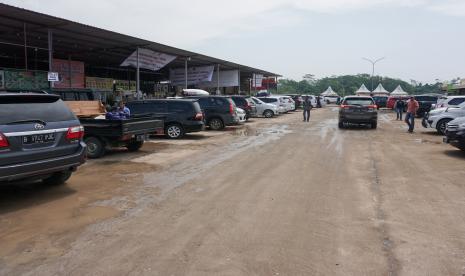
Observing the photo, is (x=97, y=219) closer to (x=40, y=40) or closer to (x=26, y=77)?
(x=40, y=40)

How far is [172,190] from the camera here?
7.53m

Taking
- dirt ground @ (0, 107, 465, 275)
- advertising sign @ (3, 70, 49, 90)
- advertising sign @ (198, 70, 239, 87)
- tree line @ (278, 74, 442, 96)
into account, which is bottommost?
dirt ground @ (0, 107, 465, 275)

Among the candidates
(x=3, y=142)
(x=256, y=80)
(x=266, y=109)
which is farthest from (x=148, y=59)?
(x=256, y=80)

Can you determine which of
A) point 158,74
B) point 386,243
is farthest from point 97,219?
point 158,74

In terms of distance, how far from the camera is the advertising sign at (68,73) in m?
29.8

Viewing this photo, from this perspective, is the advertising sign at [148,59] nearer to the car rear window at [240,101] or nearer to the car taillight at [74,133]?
the car rear window at [240,101]

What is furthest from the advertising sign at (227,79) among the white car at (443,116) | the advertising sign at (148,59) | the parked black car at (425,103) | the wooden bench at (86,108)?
the white car at (443,116)

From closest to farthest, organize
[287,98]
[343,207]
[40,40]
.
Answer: [343,207], [40,40], [287,98]

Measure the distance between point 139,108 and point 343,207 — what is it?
11.7 metres

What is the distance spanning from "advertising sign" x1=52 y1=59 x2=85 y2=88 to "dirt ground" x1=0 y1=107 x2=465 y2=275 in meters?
21.7

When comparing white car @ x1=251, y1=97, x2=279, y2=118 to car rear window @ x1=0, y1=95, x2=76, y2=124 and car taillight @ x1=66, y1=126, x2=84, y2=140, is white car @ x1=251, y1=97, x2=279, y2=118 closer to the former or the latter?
car taillight @ x1=66, y1=126, x2=84, y2=140

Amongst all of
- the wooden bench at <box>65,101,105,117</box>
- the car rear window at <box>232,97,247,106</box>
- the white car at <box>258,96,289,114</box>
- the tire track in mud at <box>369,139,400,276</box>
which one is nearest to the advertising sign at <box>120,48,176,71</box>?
the car rear window at <box>232,97,247,106</box>

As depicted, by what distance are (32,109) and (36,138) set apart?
0.50 metres

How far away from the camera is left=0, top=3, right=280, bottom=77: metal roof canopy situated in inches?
708
